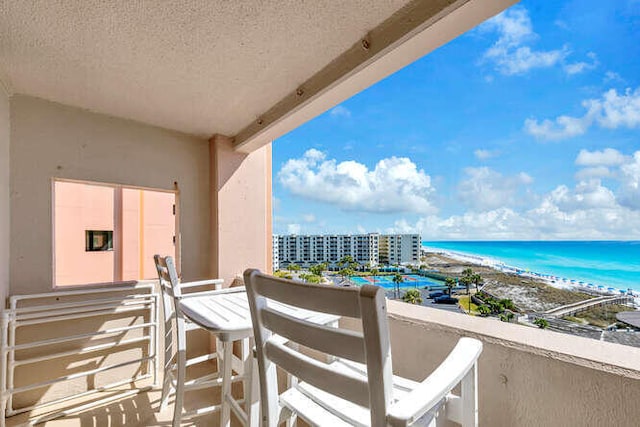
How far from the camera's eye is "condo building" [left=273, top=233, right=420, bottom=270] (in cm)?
246

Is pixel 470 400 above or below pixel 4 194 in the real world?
below

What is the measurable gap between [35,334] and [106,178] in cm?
115

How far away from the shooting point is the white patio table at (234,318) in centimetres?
100

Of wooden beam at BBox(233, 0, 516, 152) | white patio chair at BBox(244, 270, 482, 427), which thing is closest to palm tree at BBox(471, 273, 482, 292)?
white patio chair at BBox(244, 270, 482, 427)

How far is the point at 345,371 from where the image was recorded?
67 centimetres

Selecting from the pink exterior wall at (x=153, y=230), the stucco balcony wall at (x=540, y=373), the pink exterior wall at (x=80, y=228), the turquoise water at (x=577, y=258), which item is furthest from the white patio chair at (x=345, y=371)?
the pink exterior wall at (x=153, y=230)

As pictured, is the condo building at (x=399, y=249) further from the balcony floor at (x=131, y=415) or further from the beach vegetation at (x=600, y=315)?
the balcony floor at (x=131, y=415)

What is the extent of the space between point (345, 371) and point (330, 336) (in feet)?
0.58

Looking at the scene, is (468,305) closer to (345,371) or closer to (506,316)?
(506,316)

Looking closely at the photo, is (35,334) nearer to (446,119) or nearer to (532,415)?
(532,415)

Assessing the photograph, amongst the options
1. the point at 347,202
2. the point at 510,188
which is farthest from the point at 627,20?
the point at 347,202

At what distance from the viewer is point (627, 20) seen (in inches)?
145

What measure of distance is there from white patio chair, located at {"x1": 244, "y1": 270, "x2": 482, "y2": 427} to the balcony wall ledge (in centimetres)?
24

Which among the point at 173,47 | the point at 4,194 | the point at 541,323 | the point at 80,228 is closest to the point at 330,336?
the point at 541,323
